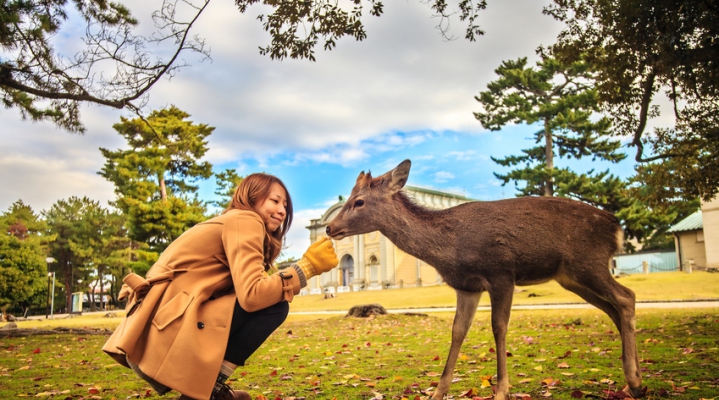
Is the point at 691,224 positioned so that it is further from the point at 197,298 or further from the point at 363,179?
the point at 197,298

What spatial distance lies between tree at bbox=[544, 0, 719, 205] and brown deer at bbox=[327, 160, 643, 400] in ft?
16.5

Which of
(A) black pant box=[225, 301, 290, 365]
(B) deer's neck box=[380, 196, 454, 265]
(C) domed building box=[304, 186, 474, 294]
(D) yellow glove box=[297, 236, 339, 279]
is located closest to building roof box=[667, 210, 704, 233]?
(C) domed building box=[304, 186, 474, 294]

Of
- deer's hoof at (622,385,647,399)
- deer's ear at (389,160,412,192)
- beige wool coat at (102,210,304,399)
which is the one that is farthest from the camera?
deer's ear at (389,160,412,192)

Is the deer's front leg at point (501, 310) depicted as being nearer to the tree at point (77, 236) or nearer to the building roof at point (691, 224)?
the building roof at point (691, 224)

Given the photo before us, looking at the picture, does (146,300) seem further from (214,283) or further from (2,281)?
(2,281)

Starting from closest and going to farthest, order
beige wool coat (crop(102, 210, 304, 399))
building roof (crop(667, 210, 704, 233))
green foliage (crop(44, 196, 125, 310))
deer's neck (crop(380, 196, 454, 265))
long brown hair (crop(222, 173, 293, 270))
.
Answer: beige wool coat (crop(102, 210, 304, 399))
long brown hair (crop(222, 173, 293, 270))
deer's neck (crop(380, 196, 454, 265))
building roof (crop(667, 210, 704, 233))
green foliage (crop(44, 196, 125, 310))

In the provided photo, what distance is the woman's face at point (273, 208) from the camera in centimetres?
357

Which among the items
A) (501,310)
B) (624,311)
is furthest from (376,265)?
(501,310)

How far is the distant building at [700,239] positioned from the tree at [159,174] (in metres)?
33.2

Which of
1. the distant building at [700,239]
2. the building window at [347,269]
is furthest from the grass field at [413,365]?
the building window at [347,269]

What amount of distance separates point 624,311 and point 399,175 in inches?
85.8

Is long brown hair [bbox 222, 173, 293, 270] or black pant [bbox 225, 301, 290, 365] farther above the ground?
long brown hair [bbox 222, 173, 293, 270]

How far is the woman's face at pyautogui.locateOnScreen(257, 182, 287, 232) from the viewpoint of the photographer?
141 inches

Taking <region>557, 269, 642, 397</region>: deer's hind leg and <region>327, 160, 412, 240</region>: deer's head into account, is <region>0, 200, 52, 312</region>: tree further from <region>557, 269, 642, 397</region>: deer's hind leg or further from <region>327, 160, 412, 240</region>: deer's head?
<region>557, 269, 642, 397</region>: deer's hind leg
